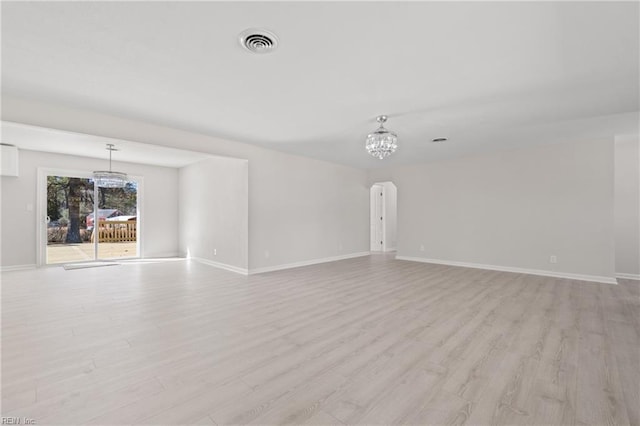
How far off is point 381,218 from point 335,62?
285 inches

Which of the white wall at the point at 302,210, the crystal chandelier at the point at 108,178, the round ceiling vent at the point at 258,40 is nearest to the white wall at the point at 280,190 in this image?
the white wall at the point at 302,210

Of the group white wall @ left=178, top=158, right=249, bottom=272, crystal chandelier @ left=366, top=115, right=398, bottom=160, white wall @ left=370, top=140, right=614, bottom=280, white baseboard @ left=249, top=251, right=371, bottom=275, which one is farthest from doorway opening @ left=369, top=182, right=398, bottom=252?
crystal chandelier @ left=366, top=115, right=398, bottom=160

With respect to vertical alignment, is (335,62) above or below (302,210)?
above

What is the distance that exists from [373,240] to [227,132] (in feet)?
20.0

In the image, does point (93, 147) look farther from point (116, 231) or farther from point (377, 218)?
point (377, 218)

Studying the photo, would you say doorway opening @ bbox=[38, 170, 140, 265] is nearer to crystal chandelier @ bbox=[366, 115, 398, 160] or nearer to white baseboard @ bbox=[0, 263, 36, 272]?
white baseboard @ bbox=[0, 263, 36, 272]

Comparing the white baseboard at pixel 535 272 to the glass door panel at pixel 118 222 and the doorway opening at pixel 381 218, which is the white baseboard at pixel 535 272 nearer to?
the doorway opening at pixel 381 218

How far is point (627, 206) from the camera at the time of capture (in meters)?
5.02

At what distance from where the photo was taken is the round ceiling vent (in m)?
1.93

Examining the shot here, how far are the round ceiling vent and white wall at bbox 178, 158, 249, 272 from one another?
3.23 m

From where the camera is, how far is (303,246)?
20.6ft

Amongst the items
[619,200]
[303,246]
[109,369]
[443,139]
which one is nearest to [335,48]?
[109,369]

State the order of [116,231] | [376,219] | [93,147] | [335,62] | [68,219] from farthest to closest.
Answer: [376,219]
[116,231]
[68,219]
[93,147]
[335,62]

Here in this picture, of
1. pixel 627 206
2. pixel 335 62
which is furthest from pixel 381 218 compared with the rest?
pixel 335 62
